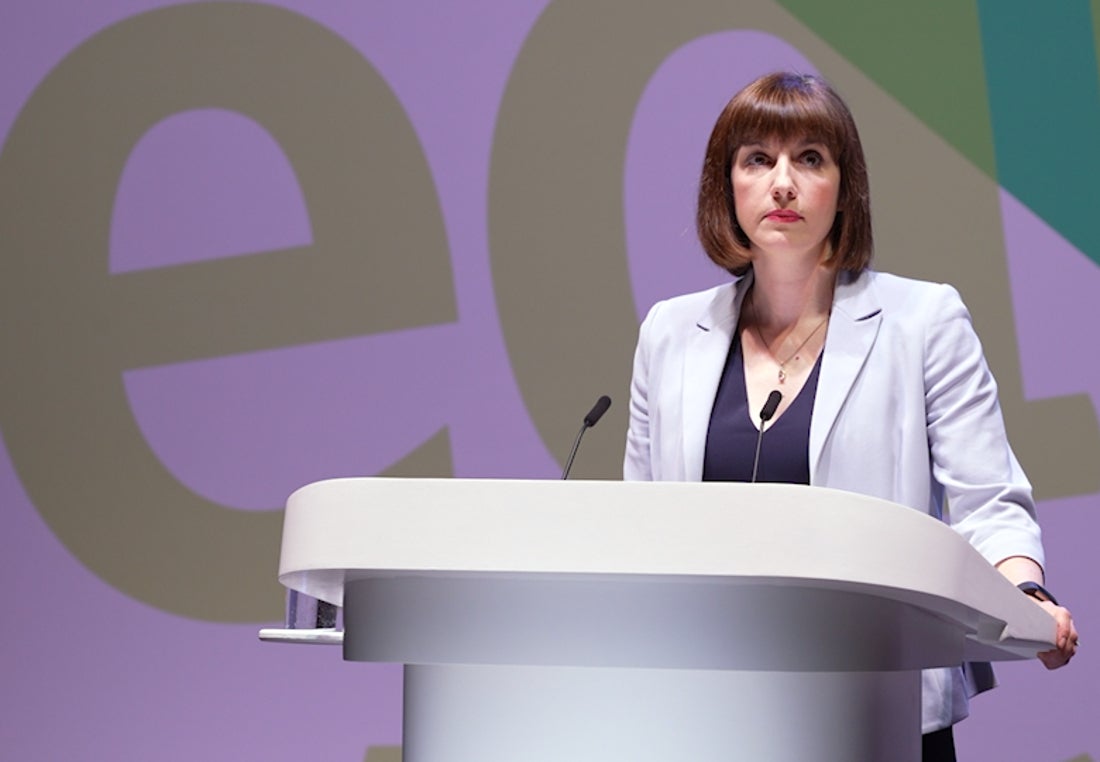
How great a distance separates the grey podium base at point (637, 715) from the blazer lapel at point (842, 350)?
701mm

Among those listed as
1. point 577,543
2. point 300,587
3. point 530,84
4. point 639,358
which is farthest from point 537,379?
point 577,543

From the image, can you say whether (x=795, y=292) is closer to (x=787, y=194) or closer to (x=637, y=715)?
(x=787, y=194)

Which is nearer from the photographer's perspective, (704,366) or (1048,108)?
(704,366)

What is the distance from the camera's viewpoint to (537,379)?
309 cm

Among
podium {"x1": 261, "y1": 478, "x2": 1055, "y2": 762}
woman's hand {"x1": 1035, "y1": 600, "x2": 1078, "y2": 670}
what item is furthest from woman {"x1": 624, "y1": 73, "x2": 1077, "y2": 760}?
podium {"x1": 261, "y1": 478, "x2": 1055, "y2": 762}

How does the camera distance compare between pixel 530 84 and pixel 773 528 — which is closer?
pixel 773 528

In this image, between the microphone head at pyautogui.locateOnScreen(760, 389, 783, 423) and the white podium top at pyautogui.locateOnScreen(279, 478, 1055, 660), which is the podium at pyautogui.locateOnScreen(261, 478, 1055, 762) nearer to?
the white podium top at pyautogui.locateOnScreen(279, 478, 1055, 660)

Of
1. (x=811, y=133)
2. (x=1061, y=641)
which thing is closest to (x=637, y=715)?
(x=1061, y=641)

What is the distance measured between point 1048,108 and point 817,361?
4.49ft

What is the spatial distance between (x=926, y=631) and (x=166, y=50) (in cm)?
266

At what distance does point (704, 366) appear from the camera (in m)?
1.89

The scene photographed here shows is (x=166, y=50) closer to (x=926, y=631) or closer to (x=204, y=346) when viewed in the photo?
(x=204, y=346)

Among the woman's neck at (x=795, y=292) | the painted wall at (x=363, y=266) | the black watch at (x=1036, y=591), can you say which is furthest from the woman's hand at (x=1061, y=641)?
the painted wall at (x=363, y=266)

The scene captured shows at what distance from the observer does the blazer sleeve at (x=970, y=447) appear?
162 centimetres
